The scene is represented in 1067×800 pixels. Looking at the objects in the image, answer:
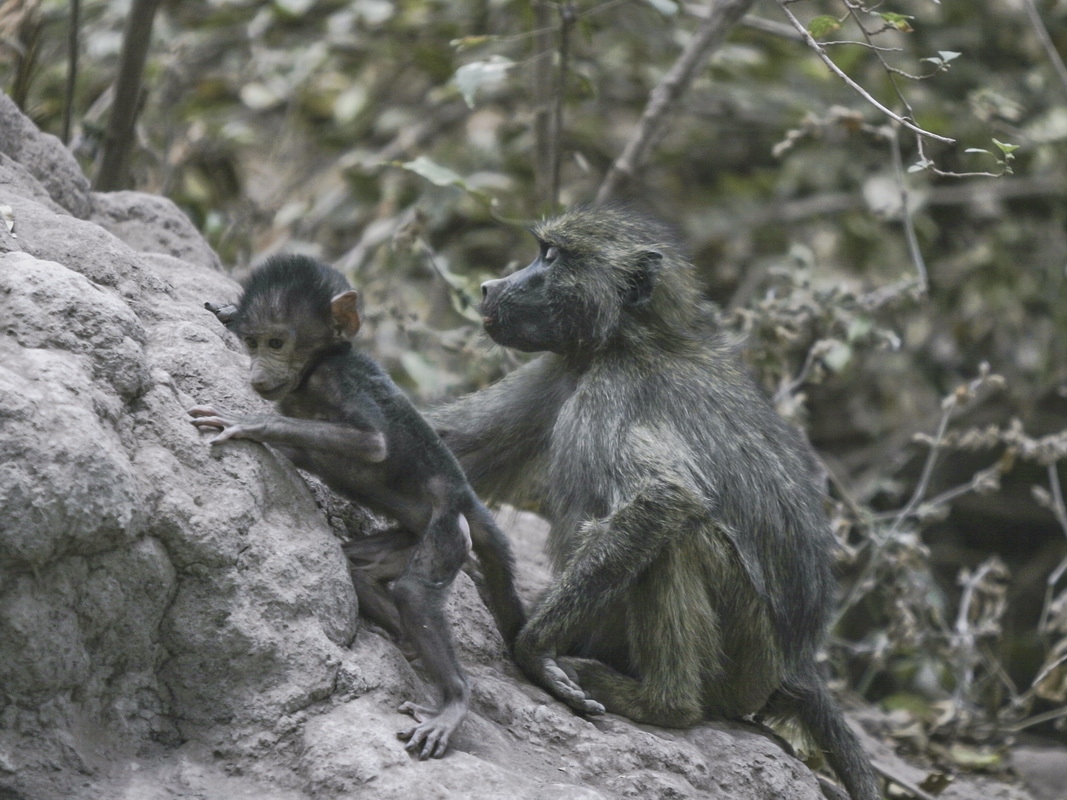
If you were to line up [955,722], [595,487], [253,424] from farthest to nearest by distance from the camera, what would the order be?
[955,722] → [595,487] → [253,424]

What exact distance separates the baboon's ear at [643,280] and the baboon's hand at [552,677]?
1278 millimetres

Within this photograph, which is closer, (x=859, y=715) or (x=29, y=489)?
(x=29, y=489)

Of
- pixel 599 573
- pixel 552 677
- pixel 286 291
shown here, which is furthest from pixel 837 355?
pixel 286 291

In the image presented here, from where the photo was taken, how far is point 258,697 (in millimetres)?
2830

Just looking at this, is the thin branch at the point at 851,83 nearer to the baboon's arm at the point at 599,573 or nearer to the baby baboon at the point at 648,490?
the baby baboon at the point at 648,490

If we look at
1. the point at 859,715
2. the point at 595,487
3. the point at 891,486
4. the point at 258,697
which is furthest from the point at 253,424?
the point at 891,486

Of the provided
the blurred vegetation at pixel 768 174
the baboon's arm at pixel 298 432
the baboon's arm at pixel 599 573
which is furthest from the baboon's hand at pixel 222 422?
the blurred vegetation at pixel 768 174

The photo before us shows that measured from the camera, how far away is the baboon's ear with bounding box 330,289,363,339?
3240mm

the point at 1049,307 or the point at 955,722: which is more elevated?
the point at 1049,307

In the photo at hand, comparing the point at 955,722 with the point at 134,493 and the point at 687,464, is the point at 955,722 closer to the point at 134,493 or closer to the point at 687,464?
the point at 687,464

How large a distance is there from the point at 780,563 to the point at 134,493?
7.46ft

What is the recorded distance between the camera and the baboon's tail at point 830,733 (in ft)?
13.8

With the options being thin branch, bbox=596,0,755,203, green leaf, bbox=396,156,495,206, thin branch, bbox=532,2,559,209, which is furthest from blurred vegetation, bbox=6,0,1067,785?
green leaf, bbox=396,156,495,206

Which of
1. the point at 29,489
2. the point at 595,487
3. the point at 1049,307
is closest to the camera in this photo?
the point at 29,489
